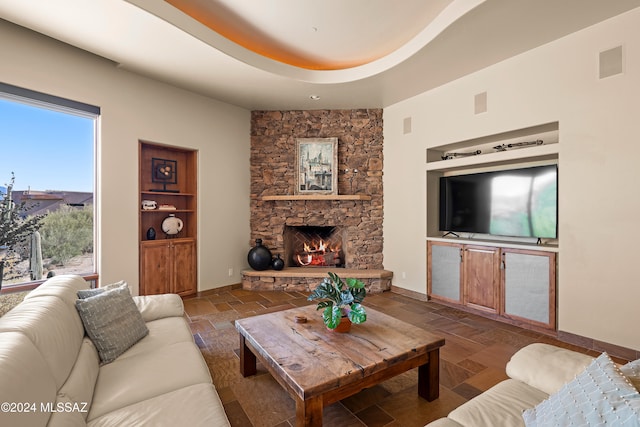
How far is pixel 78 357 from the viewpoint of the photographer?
1.57m

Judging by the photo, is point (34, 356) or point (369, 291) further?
point (369, 291)

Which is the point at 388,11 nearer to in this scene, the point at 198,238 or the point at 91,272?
the point at 198,238

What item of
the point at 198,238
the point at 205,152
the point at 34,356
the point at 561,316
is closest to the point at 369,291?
the point at 561,316

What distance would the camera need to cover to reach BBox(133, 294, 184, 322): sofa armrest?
2.42 metres

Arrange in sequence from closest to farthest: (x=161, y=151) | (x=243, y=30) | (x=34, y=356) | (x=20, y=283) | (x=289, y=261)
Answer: (x=34, y=356), (x=20, y=283), (x=243, y=30), (x=161, y=151), (x=289, y=261)

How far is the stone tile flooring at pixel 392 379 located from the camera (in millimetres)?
1914

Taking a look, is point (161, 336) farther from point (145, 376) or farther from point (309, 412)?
point (309, 412)

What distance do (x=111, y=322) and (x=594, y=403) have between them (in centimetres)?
238

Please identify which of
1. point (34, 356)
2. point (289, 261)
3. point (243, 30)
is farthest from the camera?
point (289, 261)

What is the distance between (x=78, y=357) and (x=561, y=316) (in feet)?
13.2

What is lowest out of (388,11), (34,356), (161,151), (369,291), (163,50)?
(369,291)


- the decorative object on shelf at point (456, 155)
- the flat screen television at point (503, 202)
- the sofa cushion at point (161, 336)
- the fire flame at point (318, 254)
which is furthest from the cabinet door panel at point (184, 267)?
the decorative object on shelf at point (456, 155)

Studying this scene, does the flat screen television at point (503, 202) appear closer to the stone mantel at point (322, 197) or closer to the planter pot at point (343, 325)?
the stone mantel at point (322, 197)

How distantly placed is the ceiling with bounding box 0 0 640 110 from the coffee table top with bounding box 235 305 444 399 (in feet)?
8.99
